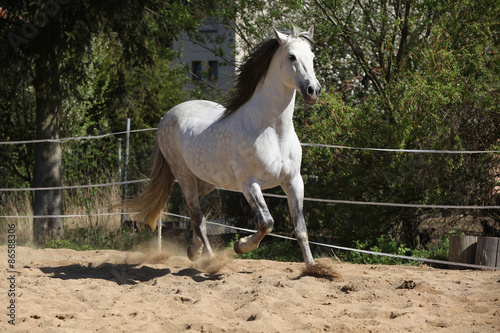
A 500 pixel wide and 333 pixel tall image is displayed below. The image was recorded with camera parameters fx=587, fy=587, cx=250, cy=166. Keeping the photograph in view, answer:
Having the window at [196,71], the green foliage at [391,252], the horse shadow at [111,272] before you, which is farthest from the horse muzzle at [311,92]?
the window at [196,71]

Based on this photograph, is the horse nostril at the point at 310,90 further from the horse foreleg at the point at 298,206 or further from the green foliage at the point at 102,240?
the green foliage at the point at 102,240

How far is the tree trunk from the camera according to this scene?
877 centimetres

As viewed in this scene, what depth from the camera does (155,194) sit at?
6.27 m

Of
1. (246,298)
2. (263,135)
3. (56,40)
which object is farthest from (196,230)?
(56,40)

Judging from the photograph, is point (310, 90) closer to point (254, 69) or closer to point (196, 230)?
point (254, 69)

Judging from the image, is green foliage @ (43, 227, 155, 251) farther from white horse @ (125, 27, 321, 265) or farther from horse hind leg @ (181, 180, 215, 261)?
white horse @ (125, 27, 321, 265)

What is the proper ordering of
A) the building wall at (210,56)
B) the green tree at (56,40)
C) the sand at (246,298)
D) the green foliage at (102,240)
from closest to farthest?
the sand at (246,298) → the green foliage at (102,240) → the green tree at (56,40) → the building wall at (210,56)

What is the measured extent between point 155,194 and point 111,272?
3.34 feet

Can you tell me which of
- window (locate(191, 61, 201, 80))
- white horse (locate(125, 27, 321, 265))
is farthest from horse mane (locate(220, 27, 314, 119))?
window (locate(191, 61, 201, 80))

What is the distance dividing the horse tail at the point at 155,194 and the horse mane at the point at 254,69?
1.26 metres

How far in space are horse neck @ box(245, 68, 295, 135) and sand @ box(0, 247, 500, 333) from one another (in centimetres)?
128

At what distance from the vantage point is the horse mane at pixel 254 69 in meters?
4.98

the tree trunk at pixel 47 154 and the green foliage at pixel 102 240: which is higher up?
the tree trunk at pixel 47 154

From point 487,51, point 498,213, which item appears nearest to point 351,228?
point 498,213
